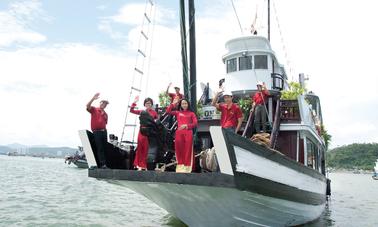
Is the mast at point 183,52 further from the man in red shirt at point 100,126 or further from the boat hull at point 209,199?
the boat hull at point 209,199

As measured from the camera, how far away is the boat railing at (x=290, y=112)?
9.88m

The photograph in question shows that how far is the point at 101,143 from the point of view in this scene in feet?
26.5

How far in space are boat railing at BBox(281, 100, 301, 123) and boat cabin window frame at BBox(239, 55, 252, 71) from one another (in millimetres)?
4898

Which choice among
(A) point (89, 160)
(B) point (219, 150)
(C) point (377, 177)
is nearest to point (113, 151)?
(A) point (89, 160)

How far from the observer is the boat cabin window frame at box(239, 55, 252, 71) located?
14.7 metres

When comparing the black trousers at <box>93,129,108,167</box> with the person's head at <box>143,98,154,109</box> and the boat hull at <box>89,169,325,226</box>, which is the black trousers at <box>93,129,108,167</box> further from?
the person's head at <box>143,98,154,109</box>

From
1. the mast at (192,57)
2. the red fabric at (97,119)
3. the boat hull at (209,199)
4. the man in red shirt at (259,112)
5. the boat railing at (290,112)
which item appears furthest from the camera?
the boat railing at (290,112)

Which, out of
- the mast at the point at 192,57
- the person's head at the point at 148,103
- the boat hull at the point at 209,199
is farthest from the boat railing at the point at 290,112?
the person's head at the point at 148,103

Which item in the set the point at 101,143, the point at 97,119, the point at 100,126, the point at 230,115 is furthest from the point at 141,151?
the point at 230,115

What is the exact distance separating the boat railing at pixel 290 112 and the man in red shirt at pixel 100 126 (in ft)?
15.2

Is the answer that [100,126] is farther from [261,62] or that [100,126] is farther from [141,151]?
[261,62]

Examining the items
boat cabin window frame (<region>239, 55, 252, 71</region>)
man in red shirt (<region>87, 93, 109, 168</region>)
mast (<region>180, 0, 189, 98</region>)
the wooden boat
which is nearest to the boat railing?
the wooden boat

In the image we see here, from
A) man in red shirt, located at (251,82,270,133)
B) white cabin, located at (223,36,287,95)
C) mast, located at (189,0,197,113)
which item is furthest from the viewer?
white cabin, located at (223,36,287,95)

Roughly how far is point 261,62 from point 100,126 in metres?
8.49
